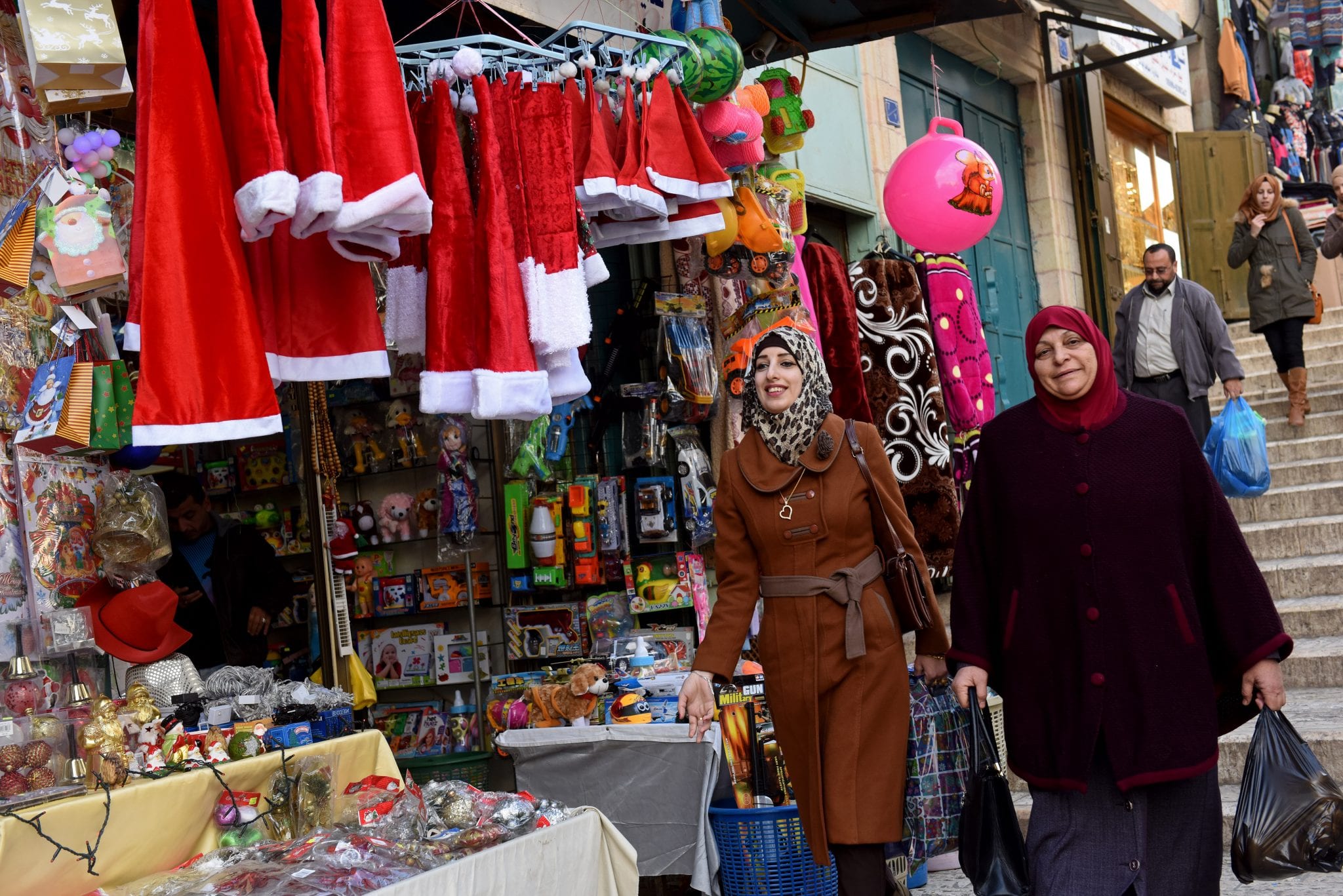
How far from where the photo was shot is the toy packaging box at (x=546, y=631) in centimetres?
640

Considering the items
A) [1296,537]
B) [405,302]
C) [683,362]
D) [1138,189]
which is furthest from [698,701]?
[1138,189]

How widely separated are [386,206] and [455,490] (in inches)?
131

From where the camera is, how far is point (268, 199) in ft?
10.1

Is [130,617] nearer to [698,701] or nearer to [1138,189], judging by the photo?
[698,701]

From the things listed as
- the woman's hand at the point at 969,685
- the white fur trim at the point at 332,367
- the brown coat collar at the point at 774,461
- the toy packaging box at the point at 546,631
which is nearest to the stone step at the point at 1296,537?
the toy packaging box at the point at 546,631

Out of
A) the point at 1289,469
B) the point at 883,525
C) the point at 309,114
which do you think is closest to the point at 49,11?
the point at 309,114

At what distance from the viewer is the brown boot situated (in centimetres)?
905

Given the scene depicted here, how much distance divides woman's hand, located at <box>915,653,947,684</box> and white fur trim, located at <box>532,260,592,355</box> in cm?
137

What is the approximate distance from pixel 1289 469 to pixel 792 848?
530 centimetres

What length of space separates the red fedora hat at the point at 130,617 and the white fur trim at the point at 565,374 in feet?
4.21

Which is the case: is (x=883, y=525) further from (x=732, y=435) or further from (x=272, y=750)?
(x=732, y=435)

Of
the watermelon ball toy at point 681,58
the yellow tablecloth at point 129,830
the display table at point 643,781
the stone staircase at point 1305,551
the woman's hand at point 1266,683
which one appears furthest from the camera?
the stone staircase at point 1305,551

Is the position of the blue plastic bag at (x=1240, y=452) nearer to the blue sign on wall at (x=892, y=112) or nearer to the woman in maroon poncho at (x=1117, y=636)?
the blue sign on wall at (x=892, y=112)

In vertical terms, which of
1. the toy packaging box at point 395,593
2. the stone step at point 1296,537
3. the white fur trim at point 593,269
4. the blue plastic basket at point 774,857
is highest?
the white fur trim at point 593,269
